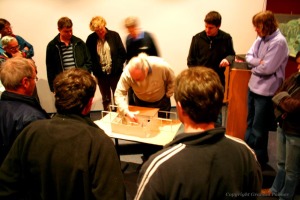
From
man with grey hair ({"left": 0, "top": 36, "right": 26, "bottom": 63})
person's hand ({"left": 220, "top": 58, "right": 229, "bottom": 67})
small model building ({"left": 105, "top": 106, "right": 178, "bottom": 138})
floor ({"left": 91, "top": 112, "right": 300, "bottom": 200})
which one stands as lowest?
floor ({"left": 91, "top": 112, "right": 300, "bottom": 200})

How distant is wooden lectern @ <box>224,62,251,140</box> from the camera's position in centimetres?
315

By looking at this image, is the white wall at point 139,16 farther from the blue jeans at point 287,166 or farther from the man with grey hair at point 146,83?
the blue jeans at point 287,166

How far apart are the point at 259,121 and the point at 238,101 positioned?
0.45 metres

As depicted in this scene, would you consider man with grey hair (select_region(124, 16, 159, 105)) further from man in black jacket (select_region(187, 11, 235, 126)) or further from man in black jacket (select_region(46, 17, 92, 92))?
man in black jacket (select_region(46, 17, 92, 92))

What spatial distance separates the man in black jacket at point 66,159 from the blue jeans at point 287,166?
4.75ft

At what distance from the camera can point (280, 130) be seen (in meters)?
2.39

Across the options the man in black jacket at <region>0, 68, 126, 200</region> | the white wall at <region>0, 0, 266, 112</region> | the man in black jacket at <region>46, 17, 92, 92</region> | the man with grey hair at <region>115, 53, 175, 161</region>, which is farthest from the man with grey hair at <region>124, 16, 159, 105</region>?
the man in black jacket at <region>0, 68, 126, 200</region>

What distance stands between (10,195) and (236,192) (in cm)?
97

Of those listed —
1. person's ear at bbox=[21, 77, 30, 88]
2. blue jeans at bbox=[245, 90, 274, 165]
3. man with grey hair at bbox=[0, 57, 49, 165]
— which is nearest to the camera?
man with grey hair at bbox=[0, 57, 49, 165]

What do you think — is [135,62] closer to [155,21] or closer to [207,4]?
[155,21]

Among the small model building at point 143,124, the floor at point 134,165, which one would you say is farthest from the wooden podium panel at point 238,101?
the small model building at point 143,124

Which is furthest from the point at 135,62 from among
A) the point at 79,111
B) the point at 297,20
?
the point at 297,20

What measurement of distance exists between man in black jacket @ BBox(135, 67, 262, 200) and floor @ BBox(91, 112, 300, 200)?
5.79ft

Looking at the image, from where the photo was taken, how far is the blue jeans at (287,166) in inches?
87.0
